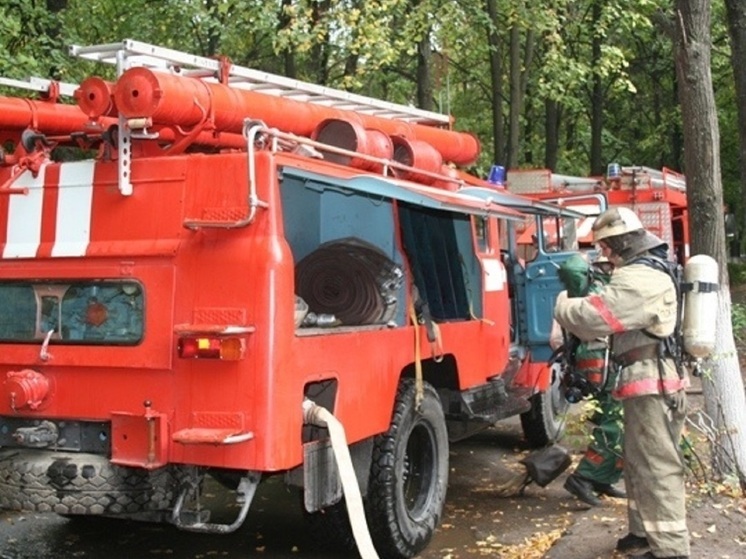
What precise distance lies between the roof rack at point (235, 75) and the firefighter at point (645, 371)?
2.52m

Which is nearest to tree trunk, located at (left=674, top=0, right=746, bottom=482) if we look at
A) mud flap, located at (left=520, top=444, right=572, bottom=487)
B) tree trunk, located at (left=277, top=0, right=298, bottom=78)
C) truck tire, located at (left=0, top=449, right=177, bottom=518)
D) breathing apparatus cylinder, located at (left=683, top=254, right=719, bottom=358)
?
mud flap, located at (left=520, top=444, right=572, bottom=487)

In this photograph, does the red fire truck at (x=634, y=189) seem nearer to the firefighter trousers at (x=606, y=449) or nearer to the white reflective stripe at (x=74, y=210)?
the firefighter trousers at (x=606, y=449)

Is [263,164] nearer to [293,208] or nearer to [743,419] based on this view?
[293,208]

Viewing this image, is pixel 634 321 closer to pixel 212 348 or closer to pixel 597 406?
pixel 597 406

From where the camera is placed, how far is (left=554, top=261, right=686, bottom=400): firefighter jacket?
4766 millimetres

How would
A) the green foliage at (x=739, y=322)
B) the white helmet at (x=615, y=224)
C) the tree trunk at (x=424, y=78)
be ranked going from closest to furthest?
the white helmet at (x=615, y=224)
the green foliage at (x=739, y=322)
the tree trunk at (x=424, y=78)

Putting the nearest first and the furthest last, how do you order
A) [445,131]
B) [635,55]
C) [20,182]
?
[20,182] → [445,131] → [635,55]

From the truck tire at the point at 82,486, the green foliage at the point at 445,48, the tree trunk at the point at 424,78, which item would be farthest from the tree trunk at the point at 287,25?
the truck tire at the point at 82,486

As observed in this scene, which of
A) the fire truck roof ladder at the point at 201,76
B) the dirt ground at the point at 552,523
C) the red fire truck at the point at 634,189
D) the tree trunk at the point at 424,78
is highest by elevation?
the tree trunk at the point at 424,78

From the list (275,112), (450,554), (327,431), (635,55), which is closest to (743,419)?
(450,554)

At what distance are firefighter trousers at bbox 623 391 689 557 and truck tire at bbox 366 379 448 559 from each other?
4.07 ft

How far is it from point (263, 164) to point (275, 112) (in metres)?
1.64

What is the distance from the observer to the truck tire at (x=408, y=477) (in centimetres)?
514

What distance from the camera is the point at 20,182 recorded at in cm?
483
